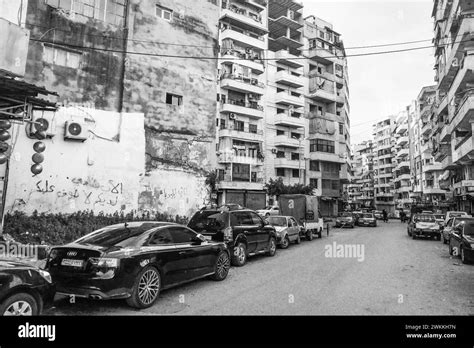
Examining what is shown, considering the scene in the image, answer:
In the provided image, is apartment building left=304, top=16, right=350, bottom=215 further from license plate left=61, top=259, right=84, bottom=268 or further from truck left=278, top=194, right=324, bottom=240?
license plate left=61, top=259, right=84, bottom=268

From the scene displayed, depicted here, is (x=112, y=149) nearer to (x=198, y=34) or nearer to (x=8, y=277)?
(x=198, y=34)

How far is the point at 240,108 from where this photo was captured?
147 ft

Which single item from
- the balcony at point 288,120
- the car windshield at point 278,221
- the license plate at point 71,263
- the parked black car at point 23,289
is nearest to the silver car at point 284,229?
the car windshield at point 278,221

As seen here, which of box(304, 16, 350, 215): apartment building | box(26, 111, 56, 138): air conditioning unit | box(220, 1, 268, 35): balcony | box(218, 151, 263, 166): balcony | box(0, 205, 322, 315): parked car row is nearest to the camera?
box(0, 205, 322, 315): parked car row

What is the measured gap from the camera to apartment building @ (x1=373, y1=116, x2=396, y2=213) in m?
96.1

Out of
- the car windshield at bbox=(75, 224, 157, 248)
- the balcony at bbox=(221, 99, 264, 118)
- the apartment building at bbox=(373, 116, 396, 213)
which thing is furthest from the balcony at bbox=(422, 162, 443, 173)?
the car windshield at bbox=(75, 224, 157, 248)

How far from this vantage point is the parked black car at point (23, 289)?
14.7 ft

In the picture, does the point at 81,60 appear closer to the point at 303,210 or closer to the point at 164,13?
the point at 164,13

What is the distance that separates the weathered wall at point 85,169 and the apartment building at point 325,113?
136 ft

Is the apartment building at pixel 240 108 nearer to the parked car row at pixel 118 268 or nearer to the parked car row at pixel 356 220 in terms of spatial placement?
the parked car row at pixel 356 220

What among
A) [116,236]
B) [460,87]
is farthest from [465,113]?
[116,236]

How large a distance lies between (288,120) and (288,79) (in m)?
6.51

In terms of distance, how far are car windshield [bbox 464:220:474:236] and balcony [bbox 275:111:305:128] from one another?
3928cm
